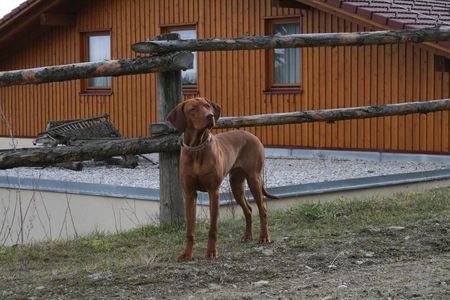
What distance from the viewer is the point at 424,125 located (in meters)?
14.7

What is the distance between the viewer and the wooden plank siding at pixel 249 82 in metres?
14.9

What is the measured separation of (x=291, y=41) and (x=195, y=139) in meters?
1.98

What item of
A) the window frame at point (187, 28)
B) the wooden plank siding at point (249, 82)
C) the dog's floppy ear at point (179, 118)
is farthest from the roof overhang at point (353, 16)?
the dog's floppy ear at point (179, 118)

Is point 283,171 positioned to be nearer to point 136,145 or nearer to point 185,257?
point 136,145

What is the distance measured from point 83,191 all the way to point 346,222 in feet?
14.9

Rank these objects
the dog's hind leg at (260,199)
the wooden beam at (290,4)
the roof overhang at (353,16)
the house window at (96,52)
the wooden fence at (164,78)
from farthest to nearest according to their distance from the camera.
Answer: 1. the house window at (96,52)
2. the wooden beam at (290,4)
3. the roof overhang at (353,16)
4. the dog's hind leg at (260,199)
5. the wooden fence at (164,78)

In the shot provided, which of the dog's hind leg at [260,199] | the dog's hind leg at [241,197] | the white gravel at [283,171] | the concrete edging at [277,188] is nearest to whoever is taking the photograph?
the dog's hind leg at [260,199]

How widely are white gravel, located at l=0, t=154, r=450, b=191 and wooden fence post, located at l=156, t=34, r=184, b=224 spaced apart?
13.8 feet

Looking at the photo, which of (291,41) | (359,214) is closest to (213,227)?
(291,41)

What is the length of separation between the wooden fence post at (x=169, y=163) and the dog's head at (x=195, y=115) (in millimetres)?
1276

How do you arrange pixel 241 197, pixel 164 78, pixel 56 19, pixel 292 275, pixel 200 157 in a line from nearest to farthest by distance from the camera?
pixel 292 275, pixel 200 157, pixel 241 197, pixel 164 78, pixel 56 19

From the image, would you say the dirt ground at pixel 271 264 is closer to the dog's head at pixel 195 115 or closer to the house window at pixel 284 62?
the dog's head at pixel 195 115

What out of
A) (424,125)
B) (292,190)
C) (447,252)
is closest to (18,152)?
(447,252)

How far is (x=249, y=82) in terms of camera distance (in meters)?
17.0
